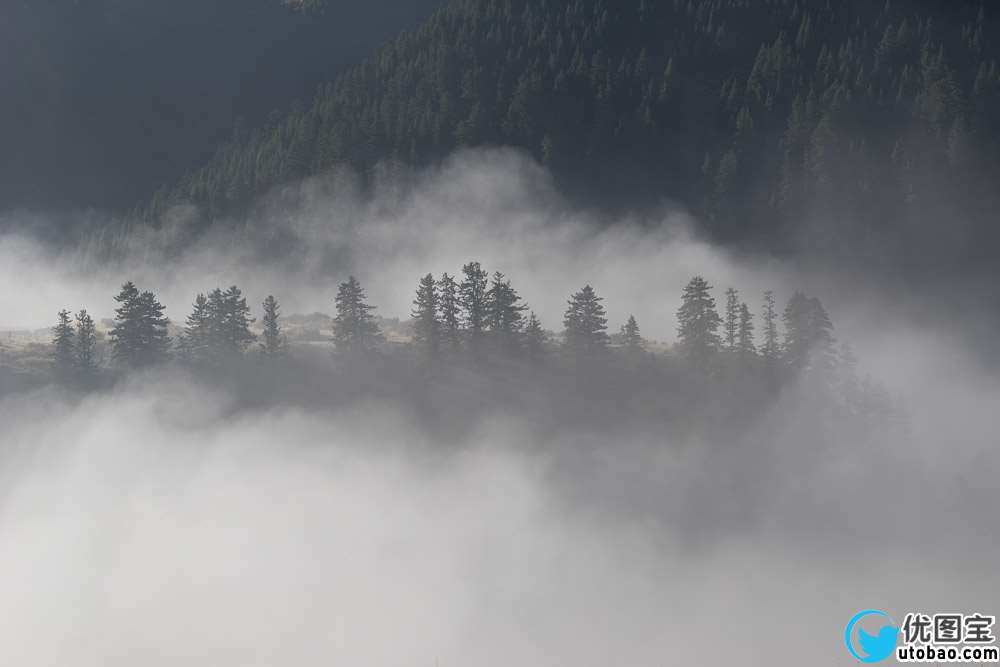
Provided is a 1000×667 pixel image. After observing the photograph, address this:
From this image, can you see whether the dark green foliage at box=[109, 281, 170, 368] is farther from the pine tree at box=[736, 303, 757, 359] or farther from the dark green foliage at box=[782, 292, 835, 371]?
the dark green foliage at box=[782, 292, 835, 371]

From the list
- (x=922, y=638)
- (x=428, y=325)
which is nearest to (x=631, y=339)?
(x=428, y=325)

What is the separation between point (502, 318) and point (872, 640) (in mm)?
52030

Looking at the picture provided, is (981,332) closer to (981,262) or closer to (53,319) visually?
(981,262)

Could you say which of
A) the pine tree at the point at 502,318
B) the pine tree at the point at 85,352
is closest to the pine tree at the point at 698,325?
the pine tree at the point at 502,318

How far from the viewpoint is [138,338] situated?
364 feet

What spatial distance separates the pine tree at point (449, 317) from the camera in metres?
115

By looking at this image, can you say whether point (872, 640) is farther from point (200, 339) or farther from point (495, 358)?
point (200, 339)

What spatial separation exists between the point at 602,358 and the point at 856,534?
3247 centimetres

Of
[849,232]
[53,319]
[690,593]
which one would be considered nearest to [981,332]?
[849,232]

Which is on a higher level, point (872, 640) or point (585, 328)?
point (585, 328)

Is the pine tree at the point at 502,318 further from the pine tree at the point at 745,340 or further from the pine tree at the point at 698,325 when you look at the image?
the pine tree at the point at 745,340

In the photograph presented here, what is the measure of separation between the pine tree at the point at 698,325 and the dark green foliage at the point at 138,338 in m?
58.1

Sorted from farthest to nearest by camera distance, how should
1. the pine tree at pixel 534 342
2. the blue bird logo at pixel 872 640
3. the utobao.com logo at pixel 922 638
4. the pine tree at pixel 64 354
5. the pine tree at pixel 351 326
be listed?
the pine tree at pixel 534 342 → the pine tree at pixel 351 326 → the pine tree at pixel 64 354 → the blue bird logo at pixel 872 640 → the utobao.com logo at pixel 922 638

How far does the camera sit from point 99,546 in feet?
313
